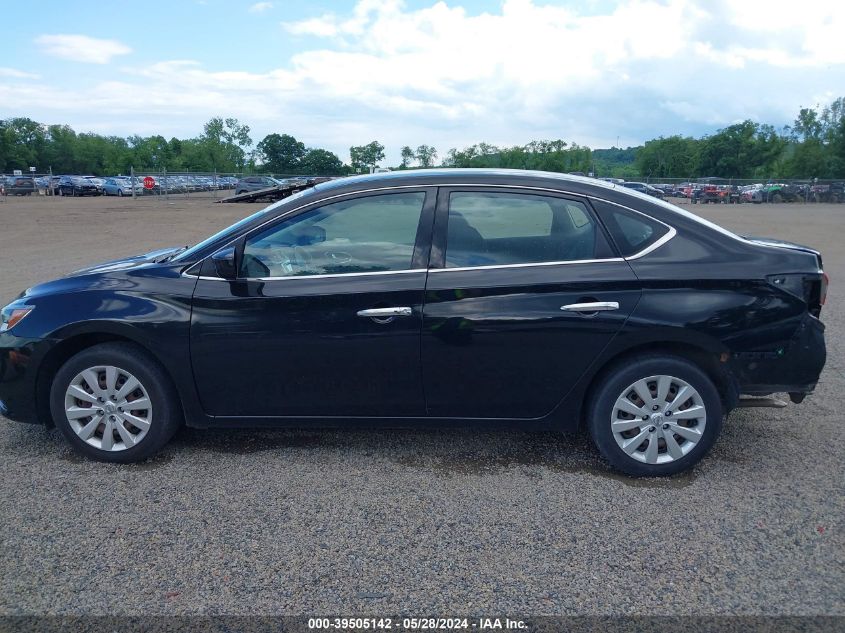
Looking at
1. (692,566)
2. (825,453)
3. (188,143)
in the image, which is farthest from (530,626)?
(188,143)

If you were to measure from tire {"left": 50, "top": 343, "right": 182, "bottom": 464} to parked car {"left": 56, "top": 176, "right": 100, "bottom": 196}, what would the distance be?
5436 cm

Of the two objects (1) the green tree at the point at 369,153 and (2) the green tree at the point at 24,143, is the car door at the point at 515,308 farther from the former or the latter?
(2) the green tree at the point at 24,143

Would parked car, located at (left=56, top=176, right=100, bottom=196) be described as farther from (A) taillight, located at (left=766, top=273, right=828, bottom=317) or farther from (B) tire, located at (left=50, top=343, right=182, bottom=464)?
(A) taillight, located at (left=766, top=273, right=828, bottom=317)

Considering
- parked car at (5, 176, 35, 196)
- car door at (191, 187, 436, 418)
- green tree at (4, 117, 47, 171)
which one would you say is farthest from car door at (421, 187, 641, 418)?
green tree at (4, 117, 47, 171)

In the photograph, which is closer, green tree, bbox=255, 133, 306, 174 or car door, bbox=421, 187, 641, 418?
car door, bbox=421, 187, 641, 418

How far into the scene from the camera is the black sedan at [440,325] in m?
3.90

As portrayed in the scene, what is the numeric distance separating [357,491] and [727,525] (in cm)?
191

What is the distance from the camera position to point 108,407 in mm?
4145

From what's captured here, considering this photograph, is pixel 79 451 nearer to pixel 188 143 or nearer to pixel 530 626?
pixel 530 626

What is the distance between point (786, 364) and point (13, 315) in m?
4.55

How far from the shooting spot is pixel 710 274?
3.91 m

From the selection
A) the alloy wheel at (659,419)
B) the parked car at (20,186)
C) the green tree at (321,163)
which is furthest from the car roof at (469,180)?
the green tree at (321,163)

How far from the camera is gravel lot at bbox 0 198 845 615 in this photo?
2.92m

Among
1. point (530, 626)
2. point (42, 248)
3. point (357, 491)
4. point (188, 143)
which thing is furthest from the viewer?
point (188, 143)
